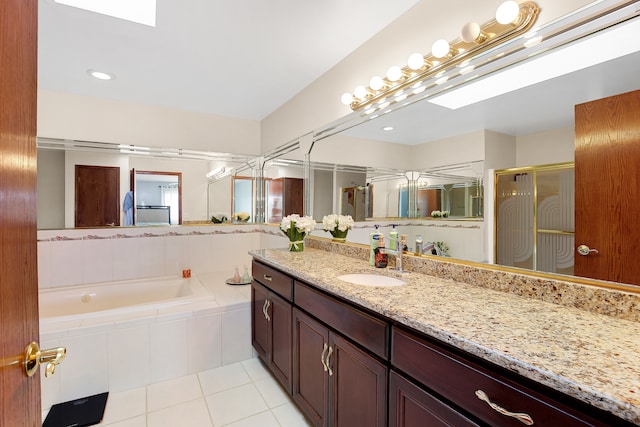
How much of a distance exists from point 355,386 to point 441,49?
59.9 inches

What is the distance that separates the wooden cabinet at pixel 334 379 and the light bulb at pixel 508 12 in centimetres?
138

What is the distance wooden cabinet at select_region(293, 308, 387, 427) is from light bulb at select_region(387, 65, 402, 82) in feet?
4.54

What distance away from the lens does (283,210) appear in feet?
10.5

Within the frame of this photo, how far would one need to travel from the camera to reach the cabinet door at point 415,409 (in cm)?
85

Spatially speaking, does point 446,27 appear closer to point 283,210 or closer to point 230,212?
point 283,210

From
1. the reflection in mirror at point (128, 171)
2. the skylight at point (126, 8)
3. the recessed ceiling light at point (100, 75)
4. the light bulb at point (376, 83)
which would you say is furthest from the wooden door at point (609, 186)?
the reflection in mirror at point (128, 171)

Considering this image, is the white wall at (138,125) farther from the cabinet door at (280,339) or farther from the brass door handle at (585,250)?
the brass door handle at (585,250)

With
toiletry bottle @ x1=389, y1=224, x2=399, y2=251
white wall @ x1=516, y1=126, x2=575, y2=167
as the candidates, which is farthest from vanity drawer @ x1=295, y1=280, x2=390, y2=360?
white wall @ x1=516, y1=126, x2=575, y2=167

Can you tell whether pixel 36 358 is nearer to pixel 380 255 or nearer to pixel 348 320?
pixel 348 320

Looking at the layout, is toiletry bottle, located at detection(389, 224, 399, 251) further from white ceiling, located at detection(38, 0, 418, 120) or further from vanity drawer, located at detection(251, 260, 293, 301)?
white ceiling, located at detection(38, 0, 418, 120)

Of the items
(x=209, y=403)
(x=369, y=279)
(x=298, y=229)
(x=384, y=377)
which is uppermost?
(x=298, y=229)

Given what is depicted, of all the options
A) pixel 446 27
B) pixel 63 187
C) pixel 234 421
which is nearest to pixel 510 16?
pixel 446 27

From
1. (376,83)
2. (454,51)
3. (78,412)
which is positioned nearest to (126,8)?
(376,83)

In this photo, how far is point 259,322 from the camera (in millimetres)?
2277
